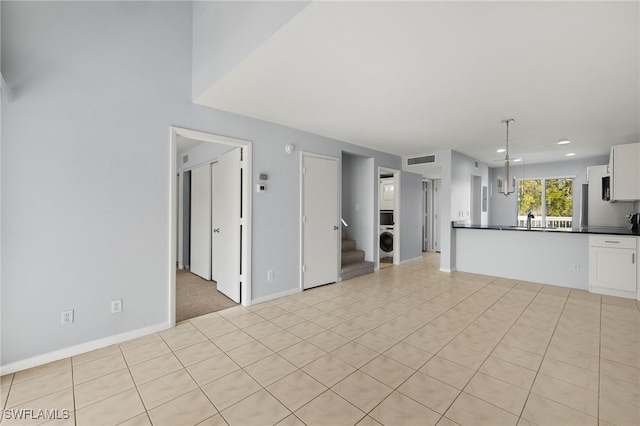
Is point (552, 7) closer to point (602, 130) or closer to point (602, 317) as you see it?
point (602, 317)

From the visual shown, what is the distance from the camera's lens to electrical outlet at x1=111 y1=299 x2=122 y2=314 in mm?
2520

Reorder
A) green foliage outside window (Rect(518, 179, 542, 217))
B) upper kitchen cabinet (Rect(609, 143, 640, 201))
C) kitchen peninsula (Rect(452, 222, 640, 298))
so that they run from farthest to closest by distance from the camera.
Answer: green foliage outside window (Rect(518, 179, 542, 217)) < kitchen peninsula (Rect(452, 222, 640, 298)) < upper kitchen cabinet (Rect(609, 143, 640, 201))

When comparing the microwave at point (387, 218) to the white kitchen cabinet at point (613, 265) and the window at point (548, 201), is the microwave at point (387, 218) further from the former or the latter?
the window at point (548, 201)

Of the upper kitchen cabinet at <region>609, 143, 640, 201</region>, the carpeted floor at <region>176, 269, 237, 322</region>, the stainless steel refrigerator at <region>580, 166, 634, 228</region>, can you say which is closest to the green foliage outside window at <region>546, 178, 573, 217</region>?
the stainless steel refrigerator at <region>580, 166, 634, 228</region>

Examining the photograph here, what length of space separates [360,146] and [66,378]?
4.77 meters

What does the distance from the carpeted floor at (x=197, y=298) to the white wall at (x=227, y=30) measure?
8.25 feet

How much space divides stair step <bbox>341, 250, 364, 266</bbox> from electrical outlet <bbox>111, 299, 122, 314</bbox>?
351 centimetres

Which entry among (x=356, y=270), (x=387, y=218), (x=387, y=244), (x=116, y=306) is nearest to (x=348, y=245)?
(x=356, y=270)

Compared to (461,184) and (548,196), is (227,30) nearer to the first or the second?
(461,184)

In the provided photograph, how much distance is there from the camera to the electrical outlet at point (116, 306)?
2.52 metres

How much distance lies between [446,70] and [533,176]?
22.9ft

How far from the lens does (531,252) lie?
4715 millimetres

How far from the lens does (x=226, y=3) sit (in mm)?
2451

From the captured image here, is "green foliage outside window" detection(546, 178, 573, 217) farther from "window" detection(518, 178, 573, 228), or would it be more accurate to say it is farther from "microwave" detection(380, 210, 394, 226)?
"microwave" detection(380, 210, 394, 226)
